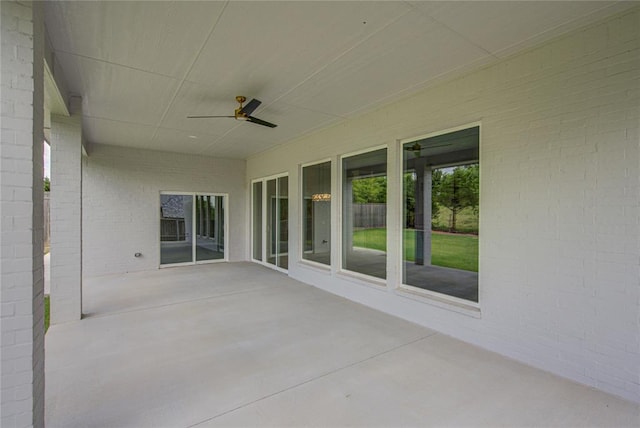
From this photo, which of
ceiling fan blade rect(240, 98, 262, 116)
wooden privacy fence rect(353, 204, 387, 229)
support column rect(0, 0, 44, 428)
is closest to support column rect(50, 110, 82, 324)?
ceiling fan blade rect(240, 98, 262, 116)

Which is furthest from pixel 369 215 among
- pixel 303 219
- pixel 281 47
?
pixel 281 47

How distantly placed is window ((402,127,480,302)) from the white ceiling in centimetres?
87

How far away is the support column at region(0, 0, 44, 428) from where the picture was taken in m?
1.77

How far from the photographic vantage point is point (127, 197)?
23.6 feet

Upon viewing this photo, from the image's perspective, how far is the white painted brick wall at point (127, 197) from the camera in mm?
6832

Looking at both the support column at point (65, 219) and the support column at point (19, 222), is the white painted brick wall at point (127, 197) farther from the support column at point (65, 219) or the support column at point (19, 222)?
the support column at point (19, 222)

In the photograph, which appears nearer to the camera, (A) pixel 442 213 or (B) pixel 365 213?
(A) pixel 442 213

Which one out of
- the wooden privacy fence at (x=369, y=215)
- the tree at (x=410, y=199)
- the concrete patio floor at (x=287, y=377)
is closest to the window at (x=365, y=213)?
the wooden privacy fence at (x=369, y=215)

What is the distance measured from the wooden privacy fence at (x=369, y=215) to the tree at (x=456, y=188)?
797 mm

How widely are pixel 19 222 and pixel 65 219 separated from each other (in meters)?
2.56

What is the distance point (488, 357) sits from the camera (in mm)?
3043

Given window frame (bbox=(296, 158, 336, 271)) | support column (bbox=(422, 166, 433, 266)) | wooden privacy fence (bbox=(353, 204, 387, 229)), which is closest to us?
support column (bbox=(422, 166, 433, 266))

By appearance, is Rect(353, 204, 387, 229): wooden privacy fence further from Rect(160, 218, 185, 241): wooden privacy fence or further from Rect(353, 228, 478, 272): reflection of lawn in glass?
Rect(160, 218, 185, 241): wooden privacy fence

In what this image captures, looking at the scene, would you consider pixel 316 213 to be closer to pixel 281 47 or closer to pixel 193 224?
pixel 281 47
